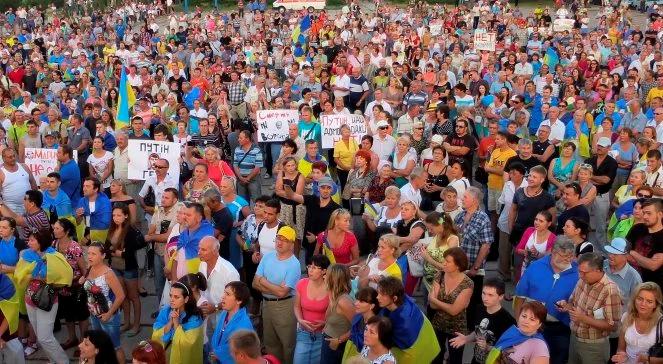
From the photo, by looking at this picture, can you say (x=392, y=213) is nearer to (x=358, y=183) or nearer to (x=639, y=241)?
(x=358, y=183)

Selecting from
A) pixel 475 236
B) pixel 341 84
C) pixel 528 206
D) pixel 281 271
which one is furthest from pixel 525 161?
pixel 341 84

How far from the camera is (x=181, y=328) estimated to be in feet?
20.2

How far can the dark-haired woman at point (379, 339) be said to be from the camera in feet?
17.7

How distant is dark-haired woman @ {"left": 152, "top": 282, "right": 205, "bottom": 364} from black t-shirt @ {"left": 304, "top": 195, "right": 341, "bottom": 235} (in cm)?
240

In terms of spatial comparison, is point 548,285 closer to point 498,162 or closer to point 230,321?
point 230,321

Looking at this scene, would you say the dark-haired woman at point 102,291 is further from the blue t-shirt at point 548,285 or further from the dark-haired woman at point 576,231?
the dark-haired woman at point 576,231

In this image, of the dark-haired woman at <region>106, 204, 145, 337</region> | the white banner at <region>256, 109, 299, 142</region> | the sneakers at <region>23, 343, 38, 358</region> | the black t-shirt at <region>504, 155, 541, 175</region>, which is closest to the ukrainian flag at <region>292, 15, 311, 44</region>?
the white banner at <region>256, 109, 299, 142</region>

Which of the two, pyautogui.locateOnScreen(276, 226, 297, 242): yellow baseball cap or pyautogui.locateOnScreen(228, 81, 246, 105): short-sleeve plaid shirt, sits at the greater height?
pyautogui.locateOnScreen(276, 226, 297, 242): yellow baseball cap

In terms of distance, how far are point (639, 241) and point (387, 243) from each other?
7.87ft

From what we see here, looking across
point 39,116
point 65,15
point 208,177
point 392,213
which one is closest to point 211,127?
point 208,177

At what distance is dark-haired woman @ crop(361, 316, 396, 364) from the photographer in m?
5.41

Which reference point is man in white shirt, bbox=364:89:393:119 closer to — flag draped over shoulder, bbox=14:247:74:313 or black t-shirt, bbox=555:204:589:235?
black t-shirt, bbox=555:204:589:235

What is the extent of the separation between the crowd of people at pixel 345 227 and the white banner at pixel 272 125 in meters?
0.08

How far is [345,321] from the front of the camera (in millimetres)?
6105
